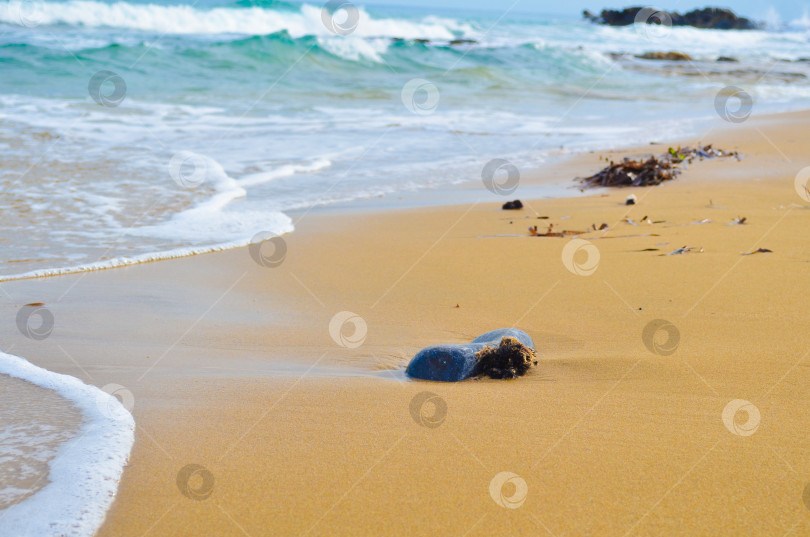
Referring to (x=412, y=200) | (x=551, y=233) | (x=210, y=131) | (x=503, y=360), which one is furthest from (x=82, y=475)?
(x=210, y=131)

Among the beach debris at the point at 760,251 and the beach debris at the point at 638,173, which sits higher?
the beach debris at the point at 760,251

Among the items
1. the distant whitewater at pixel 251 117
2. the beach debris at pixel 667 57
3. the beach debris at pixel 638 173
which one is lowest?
the beach debris at pixel 667 57

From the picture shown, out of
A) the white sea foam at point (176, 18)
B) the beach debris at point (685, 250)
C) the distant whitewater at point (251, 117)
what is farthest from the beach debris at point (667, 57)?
the beach debris at point (685, 250)

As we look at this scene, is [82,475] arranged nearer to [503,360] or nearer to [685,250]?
[503,360]

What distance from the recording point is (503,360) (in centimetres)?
303

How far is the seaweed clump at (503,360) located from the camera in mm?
3016

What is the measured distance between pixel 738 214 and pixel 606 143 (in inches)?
199

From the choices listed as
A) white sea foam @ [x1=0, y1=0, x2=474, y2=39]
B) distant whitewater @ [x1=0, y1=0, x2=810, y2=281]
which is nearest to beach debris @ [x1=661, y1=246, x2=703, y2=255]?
distant whitewater @ [x1=0, y1=0, x2=810, y2=281]

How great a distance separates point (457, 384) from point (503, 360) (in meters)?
0.23

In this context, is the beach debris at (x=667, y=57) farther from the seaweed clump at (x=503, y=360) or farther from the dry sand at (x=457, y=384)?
the seaweed clump at (x=503, y=360)

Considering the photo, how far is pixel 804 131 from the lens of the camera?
10359mm

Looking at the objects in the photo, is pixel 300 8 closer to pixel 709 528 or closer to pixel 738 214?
pixel 738 214

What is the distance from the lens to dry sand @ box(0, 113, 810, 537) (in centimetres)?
206

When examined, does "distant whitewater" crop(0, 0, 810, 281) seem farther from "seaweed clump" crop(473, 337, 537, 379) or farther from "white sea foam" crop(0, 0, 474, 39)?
"seaweed clump" crop(473, 337, 537, 379)
